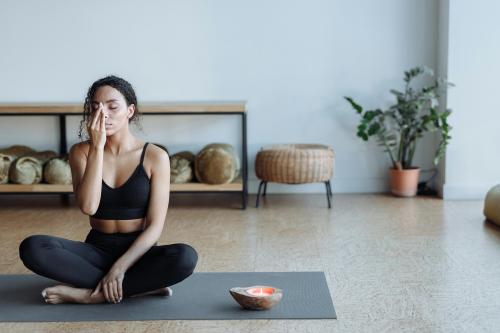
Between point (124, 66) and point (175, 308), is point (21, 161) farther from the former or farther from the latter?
point (175, 308)

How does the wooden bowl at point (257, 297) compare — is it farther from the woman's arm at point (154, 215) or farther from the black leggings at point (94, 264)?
the woman's arm at point (154, 215)

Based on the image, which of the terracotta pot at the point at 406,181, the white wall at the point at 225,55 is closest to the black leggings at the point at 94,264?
the white wall at the point at 225,55

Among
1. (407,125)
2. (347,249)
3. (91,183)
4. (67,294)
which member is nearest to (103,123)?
(91,183)

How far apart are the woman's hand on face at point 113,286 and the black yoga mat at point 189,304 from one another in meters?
0.04

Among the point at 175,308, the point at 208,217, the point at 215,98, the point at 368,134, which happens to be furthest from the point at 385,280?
the point at 215,98

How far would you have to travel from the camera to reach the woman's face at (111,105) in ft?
10.3

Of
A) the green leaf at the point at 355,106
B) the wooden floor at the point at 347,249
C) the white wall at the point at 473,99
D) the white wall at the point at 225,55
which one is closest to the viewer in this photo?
the wooden floor at the point at 347,249

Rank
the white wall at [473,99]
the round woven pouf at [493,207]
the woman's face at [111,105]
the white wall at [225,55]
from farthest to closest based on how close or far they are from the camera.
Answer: the white wall at [225,55]
the white wall at [473,99]
the round woven pouf at [493,207]
the woman's face at [111,105]

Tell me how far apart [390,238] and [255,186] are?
1.80 meters

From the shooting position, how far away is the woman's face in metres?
3.13

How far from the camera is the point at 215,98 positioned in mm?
5816


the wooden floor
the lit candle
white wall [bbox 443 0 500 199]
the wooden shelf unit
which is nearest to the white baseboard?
white wall [bbox 443 0 500 199]

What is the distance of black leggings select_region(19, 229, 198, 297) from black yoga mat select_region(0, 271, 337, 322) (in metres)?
0.09

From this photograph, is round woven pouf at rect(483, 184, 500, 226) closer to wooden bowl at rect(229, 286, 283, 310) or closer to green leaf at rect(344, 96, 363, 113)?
green leaf at rect(344, 96, 363, 113)
